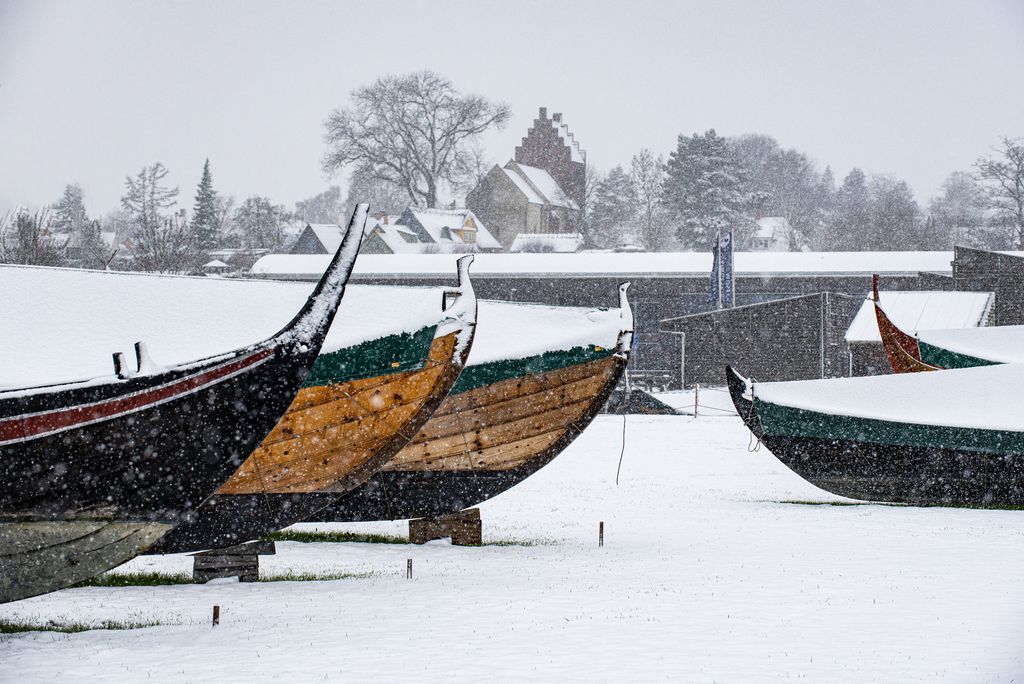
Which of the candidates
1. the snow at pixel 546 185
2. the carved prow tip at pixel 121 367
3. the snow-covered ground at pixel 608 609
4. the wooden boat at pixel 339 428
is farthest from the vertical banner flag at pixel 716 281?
the snow at pixel 546 185

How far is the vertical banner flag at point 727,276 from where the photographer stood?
3528cm

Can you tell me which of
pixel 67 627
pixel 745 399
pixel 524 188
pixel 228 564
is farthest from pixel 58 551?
pixel 524 188

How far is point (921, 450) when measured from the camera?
41.6 ft

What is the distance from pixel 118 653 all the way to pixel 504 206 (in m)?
67.8

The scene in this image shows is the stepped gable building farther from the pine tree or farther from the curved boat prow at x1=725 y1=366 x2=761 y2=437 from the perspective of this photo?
the curved boat prow at x1=725 y1=366 x2=761 y2=437

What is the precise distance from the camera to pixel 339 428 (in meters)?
8.77

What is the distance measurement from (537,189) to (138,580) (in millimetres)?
69322

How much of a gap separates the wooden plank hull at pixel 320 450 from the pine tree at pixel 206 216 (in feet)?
194

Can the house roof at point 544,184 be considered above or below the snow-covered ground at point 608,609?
above

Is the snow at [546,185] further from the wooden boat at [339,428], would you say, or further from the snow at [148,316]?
the wooden boat at [339,428]

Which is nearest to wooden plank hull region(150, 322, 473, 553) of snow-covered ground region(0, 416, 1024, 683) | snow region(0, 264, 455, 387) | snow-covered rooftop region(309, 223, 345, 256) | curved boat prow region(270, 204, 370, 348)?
snow region(0, 264, 455, 387)

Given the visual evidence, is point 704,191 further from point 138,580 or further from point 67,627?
point 67,627

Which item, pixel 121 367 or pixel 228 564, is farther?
pixel 228 564

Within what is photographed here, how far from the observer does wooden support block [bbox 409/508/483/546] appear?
10312 millimetres
